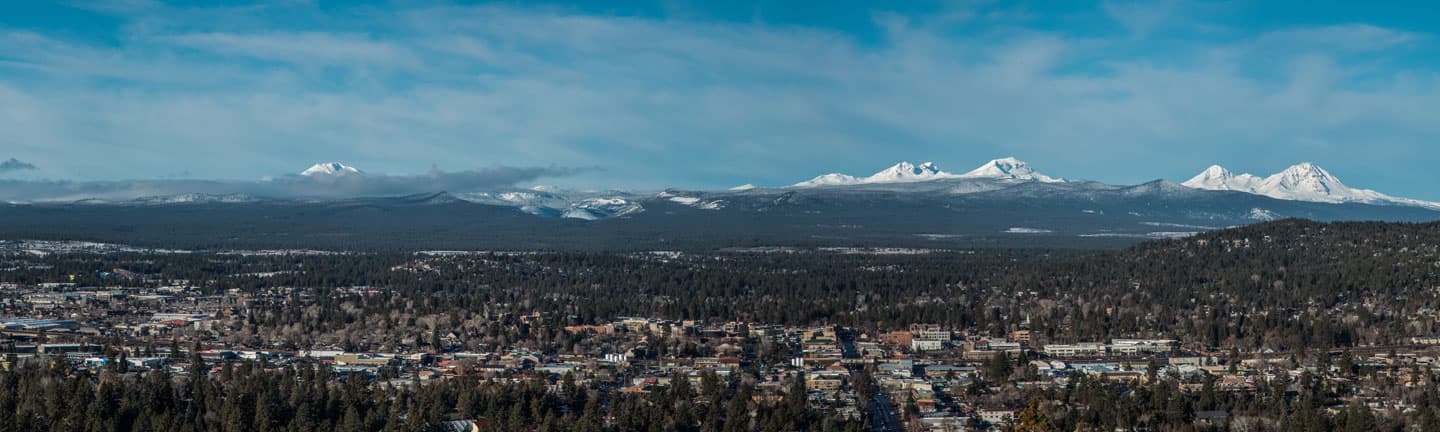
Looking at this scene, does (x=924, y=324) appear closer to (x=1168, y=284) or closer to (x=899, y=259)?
(x=1168, y=284)

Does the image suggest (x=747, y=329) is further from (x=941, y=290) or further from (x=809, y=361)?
(x=941, y=290)

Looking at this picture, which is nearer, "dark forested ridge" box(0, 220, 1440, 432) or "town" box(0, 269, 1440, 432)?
"dark forested ridge" box(0, 220, 1440, 432)

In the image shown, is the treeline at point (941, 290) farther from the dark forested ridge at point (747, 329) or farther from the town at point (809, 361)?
the town at point (809, 361)

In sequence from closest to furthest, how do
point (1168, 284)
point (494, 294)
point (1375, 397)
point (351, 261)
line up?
point (1375, 397)
point (1168, 284)
point (494, 294)
point (351, 261)

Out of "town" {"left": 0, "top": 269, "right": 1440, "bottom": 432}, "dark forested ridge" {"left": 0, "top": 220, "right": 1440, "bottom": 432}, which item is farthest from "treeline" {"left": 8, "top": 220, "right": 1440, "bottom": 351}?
"town" {"left": 0, "top": 269, "right": 1440, "bottom": 432}

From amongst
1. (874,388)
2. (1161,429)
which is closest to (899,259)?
(874,388)

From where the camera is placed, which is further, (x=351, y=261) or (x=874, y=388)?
(x=351, y=261)

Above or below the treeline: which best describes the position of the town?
below

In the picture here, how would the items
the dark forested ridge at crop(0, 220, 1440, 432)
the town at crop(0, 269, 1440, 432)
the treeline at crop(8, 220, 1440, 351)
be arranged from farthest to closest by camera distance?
the treeline at crop(8, 220, 1440, 351)
the town at crop(0, 269, 1440, 432)
the dark forested ridge at crop(0, 220, 1440, 432)

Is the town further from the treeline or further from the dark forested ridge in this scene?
the treeline

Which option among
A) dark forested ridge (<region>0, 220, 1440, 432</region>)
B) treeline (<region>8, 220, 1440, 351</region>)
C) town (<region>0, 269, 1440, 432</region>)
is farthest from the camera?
treeline (<region>8, 220, 1440, 351</region>)

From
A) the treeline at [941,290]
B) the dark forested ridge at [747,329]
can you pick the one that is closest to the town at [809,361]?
the dark forested ridge at [747,329]
